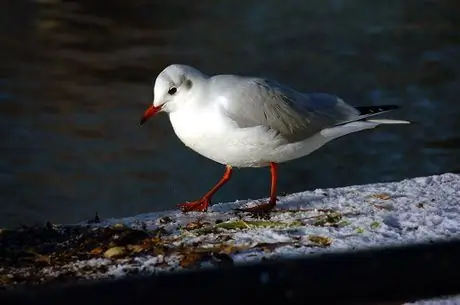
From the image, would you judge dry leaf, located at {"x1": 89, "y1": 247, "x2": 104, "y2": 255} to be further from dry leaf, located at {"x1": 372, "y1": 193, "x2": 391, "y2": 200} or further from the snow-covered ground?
dry leaf, located at {"x1": 372, "y1": 193, "x2": 391, "y2": 200}

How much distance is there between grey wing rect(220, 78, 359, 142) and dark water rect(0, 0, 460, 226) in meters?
1.85

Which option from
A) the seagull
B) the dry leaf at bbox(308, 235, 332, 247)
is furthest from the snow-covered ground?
the seagull

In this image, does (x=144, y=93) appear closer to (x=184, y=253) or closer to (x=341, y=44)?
(x=341, y=44)

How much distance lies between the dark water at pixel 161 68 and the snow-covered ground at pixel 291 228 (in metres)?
1.94

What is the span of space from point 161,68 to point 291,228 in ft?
18.6

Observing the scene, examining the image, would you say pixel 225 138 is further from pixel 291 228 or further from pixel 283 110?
pixel 291 228

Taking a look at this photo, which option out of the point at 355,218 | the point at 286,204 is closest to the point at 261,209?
the point at 286,204

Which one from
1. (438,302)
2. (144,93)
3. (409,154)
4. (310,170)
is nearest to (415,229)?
(438,302)

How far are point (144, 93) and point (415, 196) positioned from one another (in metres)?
4.57

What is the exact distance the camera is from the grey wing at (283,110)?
330cm

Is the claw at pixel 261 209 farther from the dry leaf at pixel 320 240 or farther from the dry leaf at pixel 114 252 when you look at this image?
the dry leaf at pixel 114 252

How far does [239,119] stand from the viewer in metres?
3.26

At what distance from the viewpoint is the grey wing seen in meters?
3.30

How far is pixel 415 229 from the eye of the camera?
114 inches
